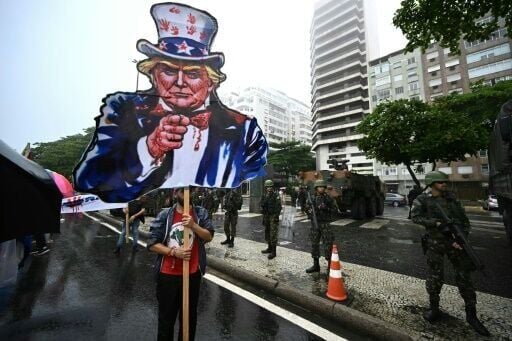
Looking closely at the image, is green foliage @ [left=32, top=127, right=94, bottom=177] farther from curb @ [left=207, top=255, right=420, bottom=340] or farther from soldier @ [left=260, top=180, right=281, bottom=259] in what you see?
curb @ [left=207, top=255, right=420, bottom=340]

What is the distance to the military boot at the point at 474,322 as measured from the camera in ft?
9.62

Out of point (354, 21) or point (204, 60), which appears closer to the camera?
point (204, 60)

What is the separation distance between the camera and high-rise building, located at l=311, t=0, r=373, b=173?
61.6 meters

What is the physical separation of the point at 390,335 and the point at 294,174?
40542 mm

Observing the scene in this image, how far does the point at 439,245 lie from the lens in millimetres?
3396

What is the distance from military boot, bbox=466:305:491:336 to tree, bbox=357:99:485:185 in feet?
51.7

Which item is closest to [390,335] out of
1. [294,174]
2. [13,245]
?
[13,245]

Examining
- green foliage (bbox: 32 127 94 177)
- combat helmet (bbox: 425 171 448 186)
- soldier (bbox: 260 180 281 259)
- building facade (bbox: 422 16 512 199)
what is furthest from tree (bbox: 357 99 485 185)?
green foliage (bbox: 32 127 94 177)

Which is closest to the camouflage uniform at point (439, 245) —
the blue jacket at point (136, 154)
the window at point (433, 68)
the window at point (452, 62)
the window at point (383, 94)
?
the blue jacket at point (136, 154)

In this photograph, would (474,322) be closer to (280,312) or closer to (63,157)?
(280,312)

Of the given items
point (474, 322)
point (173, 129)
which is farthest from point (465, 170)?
point (173, 129)

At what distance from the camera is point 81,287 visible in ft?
15.7

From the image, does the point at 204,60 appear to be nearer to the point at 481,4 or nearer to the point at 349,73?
the point at 481,4

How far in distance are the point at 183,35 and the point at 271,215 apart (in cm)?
495
